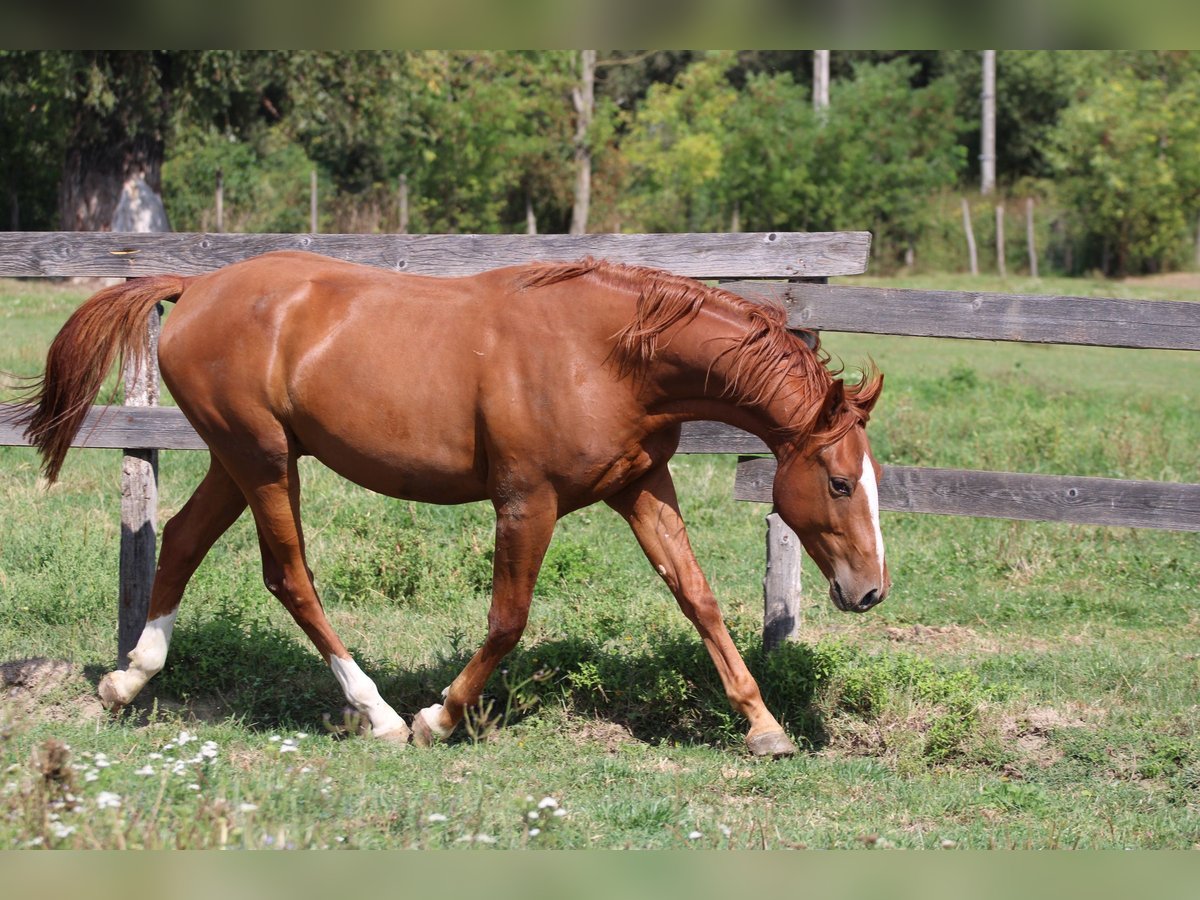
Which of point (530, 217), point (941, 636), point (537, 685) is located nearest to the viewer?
point (537, 685)

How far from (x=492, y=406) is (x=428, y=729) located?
1.36 metres

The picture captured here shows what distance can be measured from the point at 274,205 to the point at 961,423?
73.1 ft

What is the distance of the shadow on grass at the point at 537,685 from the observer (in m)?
5.19

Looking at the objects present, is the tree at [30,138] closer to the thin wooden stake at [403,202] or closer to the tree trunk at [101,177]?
the tree trunk at [101,177]

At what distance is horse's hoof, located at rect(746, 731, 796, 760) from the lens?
479 cm

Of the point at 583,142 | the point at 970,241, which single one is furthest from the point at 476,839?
the point at 970,241

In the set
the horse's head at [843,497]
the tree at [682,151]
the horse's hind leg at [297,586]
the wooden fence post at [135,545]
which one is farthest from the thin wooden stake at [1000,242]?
the horse's hind leg at [297,586]

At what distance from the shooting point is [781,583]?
558 cm

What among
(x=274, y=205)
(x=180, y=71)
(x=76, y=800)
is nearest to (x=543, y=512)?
(x=76, y=800)

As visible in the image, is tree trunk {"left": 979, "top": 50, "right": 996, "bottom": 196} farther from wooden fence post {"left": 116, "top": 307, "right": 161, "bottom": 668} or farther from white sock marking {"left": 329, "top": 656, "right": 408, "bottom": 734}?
white sock marking {"left": 329, "top": 656, "right": 408, "bottom": 734}

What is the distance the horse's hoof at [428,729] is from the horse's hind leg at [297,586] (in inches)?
2.4

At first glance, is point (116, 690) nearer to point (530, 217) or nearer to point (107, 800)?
point (107, 800)

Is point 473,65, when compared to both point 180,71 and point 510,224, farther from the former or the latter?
point 180,71

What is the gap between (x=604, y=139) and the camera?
2989 cm
